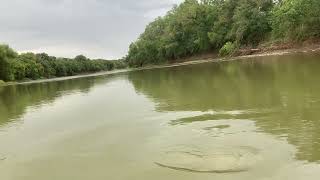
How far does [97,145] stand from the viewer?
1185 centimetres

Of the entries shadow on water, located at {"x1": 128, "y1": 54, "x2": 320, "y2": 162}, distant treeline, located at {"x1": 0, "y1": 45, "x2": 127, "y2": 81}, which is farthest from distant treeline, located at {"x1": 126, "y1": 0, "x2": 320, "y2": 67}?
shadow on water, located at {"x1": 128, "y1": 54, "x2": 320, "y2": 162}

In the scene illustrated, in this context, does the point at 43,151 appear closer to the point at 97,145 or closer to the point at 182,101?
the point at 97,145

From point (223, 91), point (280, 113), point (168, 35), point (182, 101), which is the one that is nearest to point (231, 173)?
point (280, 113)

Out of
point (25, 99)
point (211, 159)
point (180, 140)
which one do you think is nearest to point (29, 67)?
point (25, 99)

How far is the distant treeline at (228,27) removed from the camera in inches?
2482

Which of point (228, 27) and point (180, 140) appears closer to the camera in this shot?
point (180, 140)

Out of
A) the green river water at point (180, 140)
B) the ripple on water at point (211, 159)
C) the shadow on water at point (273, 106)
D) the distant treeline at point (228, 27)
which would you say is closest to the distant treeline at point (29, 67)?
the distant treeline at point (228, 27)

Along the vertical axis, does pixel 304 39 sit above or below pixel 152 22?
below

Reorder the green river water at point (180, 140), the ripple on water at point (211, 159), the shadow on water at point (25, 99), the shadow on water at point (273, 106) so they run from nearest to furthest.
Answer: the ripple on water at point (211, 159)
the green river water at point (180, 140)
the shadow on water at point (273, 106)
the shadow on water at point (25, 99)

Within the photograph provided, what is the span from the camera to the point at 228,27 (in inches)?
3578

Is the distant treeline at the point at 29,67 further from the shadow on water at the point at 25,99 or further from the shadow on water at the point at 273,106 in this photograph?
the shadow on water at the point at 273,106

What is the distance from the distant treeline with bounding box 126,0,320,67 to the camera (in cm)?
6303

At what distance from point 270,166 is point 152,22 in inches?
5478

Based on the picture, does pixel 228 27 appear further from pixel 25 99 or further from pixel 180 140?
pixel 180 140
